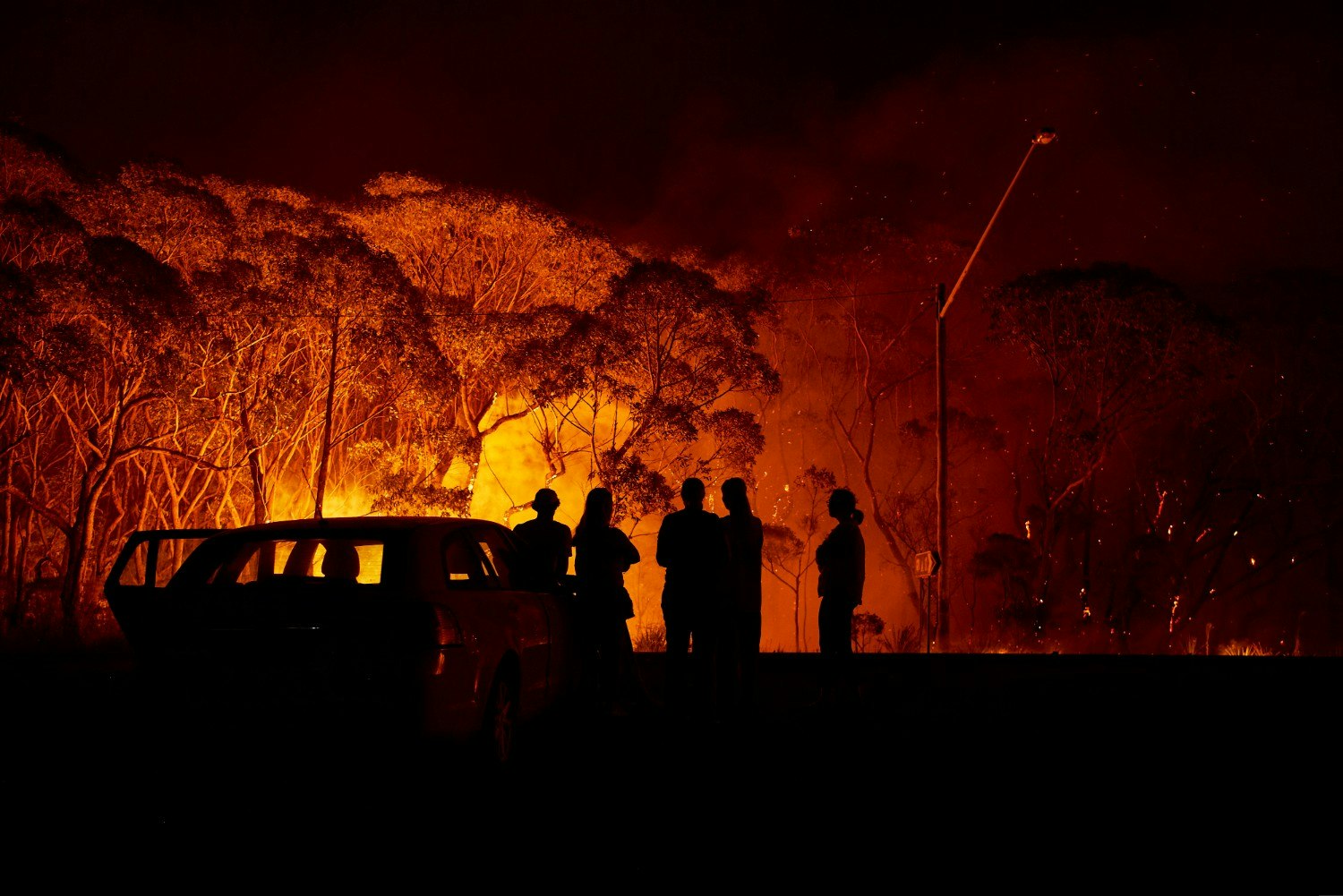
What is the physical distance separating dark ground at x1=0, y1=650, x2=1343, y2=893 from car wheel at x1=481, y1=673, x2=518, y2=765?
121mm

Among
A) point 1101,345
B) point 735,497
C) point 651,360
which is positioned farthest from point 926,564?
point 1101,345

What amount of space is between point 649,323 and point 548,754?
21.5 meters

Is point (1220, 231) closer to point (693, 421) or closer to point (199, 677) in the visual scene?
point (693, 421)

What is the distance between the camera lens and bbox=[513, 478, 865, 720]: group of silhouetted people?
32.1 feet

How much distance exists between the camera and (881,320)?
41.4 metres

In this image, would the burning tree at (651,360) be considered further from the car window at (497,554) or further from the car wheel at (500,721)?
the car wheel at (500,721)

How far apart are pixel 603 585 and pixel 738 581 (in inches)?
36.5

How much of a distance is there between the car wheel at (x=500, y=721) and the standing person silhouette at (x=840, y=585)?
4.00 m

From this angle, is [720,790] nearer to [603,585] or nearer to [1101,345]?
[603,585]

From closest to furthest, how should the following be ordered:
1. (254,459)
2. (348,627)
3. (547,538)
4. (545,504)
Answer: (348,627)
(547,538)
(545,504)
(254,459)

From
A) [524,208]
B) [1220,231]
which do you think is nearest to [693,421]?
[524,208]

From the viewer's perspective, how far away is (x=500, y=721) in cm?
763

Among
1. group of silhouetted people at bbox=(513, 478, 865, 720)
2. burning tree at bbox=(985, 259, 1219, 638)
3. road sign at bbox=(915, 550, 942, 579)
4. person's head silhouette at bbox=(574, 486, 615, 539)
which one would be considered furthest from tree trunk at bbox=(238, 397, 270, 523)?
person's head silhouette at bbox=(574, 486, 615, 539)

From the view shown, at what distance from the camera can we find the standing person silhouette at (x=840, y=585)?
11.4 metres
